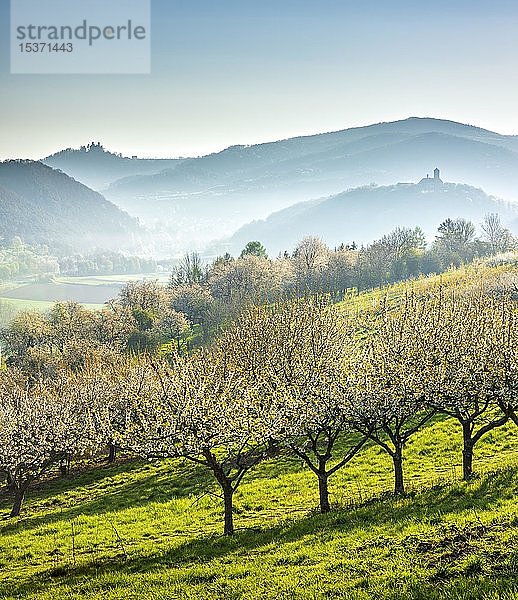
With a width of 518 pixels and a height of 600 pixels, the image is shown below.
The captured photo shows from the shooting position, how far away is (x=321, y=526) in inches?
890

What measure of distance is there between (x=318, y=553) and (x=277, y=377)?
48.8 feet

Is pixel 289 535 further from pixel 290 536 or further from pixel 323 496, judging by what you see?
pixel 323 496

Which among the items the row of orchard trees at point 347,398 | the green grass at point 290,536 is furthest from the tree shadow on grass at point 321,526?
the row of orchard trees at point 347,398

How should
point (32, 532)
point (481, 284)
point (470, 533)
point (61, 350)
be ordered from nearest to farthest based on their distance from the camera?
1. point (470, 533)
2. point (32, 532)
3. point (481, 284)
4. point (61, 350)

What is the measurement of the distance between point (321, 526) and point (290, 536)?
1.39m

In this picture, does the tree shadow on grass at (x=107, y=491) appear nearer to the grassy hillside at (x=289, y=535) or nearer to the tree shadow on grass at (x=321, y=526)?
the grassy hillside at (x=289, y=535)

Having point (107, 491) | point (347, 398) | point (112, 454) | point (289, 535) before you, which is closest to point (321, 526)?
point (289, 535)

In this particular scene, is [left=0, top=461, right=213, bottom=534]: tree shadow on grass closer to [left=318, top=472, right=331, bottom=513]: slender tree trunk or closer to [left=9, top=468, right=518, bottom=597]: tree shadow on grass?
[left=9, top=468, right=518, bottom=597]: tree shadow on grass

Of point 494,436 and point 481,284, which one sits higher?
point 481,284

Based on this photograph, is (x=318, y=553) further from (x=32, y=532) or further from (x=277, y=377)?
(x=32, y=532)

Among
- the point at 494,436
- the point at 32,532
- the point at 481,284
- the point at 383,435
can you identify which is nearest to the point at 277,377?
the point at 383,435

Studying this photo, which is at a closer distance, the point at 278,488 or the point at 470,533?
the point at 470,533

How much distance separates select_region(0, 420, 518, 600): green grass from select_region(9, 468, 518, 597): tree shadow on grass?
0.06 meters

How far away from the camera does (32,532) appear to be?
30.4m
